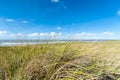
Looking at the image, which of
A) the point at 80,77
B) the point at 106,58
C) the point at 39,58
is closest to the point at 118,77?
the point at 106,58

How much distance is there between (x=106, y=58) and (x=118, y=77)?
523 mm

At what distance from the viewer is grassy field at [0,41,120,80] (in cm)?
358

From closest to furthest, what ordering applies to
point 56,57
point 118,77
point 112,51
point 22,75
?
point 22,75 < point 56,57 < point 118,77 < point 112,51

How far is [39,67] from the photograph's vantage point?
3.62m

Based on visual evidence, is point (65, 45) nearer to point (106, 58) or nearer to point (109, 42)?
point (106, 58)

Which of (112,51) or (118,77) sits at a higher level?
(112,51)

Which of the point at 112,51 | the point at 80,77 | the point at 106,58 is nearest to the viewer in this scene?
the point at 80,77

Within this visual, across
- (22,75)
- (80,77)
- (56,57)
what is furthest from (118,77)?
(22,75)

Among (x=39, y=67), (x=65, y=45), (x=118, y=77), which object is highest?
(x=65, y=45)

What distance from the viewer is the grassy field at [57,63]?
141 inches

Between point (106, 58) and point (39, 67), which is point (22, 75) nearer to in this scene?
point (39, 67)

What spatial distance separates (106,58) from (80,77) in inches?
44.5

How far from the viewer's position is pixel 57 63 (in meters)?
3.71

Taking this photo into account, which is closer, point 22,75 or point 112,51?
point 22,75
